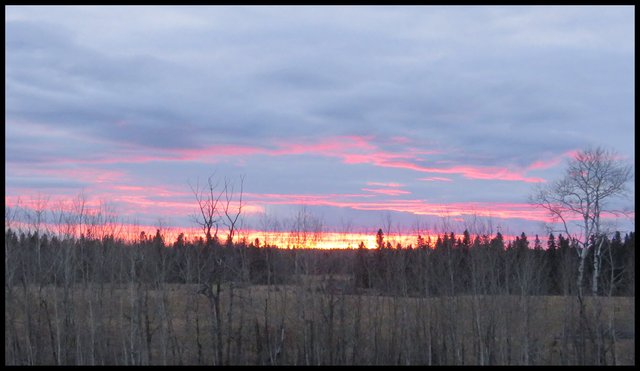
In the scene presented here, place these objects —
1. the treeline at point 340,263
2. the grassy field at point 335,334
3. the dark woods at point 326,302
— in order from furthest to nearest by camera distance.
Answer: the treeline at point 340,263 → the dark woods at point 326,302 → the grassy field at point 335,334

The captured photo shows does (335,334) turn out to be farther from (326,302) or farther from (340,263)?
(340,263)

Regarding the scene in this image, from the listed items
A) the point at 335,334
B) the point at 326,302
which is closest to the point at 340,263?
the point at 326,302

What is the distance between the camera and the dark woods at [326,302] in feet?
67.0

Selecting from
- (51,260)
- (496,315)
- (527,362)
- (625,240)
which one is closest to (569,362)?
(527,362)

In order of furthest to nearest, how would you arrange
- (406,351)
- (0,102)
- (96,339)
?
(96,339) → (406,351) → (0,102)

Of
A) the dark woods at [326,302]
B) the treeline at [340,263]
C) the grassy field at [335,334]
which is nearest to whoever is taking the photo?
the grassy field at [335,334]

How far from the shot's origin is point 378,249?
2598 cm

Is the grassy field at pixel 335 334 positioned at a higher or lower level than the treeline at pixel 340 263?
lower

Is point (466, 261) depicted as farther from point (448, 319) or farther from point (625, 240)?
point (625, 240)

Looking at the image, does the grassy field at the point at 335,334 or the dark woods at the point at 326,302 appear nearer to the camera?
the grassy field at the point at 335,334

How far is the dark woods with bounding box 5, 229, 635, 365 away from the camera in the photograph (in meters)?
20.4

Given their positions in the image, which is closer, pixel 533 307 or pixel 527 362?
pixel 527 362

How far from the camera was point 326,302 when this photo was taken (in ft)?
76.6

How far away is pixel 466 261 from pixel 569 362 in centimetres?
580
